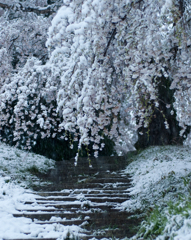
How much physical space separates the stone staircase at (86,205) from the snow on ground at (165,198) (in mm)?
271

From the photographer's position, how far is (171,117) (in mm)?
9531

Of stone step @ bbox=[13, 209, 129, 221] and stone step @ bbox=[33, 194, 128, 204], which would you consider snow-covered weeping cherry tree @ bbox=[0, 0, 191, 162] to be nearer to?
stone step @ bbox=[13, 209, 129, 221]

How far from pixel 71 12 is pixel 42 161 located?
21.6 feet

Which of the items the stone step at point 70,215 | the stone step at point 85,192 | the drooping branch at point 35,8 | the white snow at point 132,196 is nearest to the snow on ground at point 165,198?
the white snow at point 132,196

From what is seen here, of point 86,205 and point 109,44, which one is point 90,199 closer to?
point 86,205

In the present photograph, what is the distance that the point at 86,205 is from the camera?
4.70 meters

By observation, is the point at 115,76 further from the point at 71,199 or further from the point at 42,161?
the point at 42,161

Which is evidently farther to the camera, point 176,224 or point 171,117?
point 171,117

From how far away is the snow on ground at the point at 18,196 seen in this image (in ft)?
12.4

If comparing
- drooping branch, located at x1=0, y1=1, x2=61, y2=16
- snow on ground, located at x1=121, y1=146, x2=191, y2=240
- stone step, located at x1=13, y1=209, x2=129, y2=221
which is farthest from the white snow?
drooping branch, located at x1=0, y1=1, x2=61, y2=16

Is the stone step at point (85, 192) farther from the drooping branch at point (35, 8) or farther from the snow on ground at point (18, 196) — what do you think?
the drooping branch at point (35, 8)

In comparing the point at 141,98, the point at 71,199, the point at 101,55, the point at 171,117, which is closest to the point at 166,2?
the point at 101,55

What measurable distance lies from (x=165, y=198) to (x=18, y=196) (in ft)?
9.07

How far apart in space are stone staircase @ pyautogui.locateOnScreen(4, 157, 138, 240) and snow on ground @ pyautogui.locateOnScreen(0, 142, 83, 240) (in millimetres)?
153
